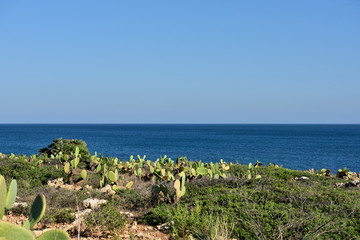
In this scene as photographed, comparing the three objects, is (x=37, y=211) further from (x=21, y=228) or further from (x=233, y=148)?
(x=233, y=148)

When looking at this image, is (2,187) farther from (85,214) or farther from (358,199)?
(358,199)

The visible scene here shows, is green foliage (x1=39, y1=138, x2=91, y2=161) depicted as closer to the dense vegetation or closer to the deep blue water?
the dense vegetation

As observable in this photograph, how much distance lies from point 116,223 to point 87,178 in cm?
533

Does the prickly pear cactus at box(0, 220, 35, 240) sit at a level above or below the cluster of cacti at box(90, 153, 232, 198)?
above

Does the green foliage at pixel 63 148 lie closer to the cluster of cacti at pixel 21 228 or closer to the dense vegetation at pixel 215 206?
the dense vegetation at pixel 215 206

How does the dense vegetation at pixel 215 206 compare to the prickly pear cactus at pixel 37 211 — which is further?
the dense vegetation at pixel 215 206

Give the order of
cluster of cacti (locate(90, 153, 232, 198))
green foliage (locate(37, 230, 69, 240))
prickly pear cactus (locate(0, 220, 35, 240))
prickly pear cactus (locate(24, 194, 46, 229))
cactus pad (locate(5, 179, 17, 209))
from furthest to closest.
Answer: cluster of cacti (locate(90, 153, 232, 198)), cactus pad (locate(5, 179, 17, 209)), prickly pear cactus (locate(24, 194, 46, 229)), green foliage (locate(37, 230, 69, 240)), prickly pear cactus (locate(0, 220, 35, 240))

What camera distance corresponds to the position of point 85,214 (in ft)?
19.2

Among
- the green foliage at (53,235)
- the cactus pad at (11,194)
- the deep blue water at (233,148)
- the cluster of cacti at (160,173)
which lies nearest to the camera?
the green foliage at (53,235)

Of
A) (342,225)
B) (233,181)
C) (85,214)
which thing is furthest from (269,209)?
(85,214)

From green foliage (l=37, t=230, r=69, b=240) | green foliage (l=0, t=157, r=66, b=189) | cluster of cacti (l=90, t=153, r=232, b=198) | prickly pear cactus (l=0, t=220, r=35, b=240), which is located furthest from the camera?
green foliage (l=0, t=157, r=66, b=189)

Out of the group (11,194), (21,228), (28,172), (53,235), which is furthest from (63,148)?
(21,228)

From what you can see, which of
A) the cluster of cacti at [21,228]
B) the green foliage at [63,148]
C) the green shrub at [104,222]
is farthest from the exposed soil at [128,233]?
the green foliage at [63,148]

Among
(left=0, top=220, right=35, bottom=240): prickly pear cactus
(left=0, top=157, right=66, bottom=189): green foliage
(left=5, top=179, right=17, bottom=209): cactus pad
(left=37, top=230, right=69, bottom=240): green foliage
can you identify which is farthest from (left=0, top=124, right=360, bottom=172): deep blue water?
(left=0, top=220, right=35, bottom=240): prickly pear cactus
